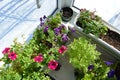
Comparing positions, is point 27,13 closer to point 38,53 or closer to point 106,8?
point 38,53

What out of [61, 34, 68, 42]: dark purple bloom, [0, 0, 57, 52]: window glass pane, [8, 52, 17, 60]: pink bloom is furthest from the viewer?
[0, 0, 57, 52]: window glass pane

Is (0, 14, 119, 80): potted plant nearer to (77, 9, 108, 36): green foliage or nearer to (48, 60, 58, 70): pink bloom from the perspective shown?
(48, 60, 58, 70): pink bloom

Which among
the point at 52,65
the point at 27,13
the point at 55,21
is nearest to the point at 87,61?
the point at 52,65

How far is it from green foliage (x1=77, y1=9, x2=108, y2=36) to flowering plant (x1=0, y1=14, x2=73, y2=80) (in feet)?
0.70

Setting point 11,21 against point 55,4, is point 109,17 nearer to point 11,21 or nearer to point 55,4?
point 55,4

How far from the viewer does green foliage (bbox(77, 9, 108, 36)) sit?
10.7 feet

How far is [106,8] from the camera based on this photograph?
141 inches

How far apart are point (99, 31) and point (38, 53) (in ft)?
2.34

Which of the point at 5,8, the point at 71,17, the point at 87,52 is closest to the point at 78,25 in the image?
the point at 71,17

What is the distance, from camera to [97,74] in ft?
10.2

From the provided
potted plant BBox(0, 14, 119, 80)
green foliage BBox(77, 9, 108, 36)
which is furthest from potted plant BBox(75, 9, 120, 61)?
potted plant BBox(0, 14, 119, 80)

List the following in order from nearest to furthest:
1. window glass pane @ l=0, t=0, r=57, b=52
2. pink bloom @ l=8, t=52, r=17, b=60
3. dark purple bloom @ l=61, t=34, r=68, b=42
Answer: pink bloom @ l=8, t=52, r=17, b=60, dark purple bloom @ l=61, t=34, r=68, b=42, window glass pane @ l=0, t=0, r=57, b=52

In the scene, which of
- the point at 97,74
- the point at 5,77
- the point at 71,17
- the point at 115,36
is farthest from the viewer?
the point at 71,17

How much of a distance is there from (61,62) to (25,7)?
81 cm
